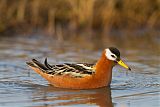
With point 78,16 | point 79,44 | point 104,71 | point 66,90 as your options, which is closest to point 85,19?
point 78,16

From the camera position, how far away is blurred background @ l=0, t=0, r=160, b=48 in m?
17.2

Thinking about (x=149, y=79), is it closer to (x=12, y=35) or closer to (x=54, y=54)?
(x=54, y=54)

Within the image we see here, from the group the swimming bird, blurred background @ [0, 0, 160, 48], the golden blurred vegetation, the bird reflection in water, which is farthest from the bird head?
the golden blurred vegetation

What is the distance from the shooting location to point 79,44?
52.9 ft

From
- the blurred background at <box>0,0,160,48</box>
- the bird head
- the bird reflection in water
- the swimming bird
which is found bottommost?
the bird reflection in water

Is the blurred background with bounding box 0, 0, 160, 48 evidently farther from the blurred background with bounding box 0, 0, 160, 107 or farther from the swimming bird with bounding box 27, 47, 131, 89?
the swimming bird with bounding box 27, 47, 131, 89

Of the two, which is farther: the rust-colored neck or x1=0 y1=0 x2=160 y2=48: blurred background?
x1=0 y1=0 x2=160 y2=48: blurred background

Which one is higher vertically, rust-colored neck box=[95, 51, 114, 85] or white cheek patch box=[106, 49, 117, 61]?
white cheek patch box=[106, 49, 117, 61]

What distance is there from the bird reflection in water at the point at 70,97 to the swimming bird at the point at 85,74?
14 cm

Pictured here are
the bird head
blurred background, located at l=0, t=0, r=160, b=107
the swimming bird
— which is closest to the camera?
blurred background, located at l=0, t=0, r=160, b=107

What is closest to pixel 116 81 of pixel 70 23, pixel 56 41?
pixel 56 41

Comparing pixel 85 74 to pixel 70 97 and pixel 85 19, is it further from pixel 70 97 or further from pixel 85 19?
pixel 85 19

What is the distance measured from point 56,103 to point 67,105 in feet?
0.74

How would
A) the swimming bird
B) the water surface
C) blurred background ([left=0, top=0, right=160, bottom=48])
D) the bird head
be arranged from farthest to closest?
blurred background ([left=0, top=0, right=160, bottom=48])
the bird head
the swimming bird
the water surface
